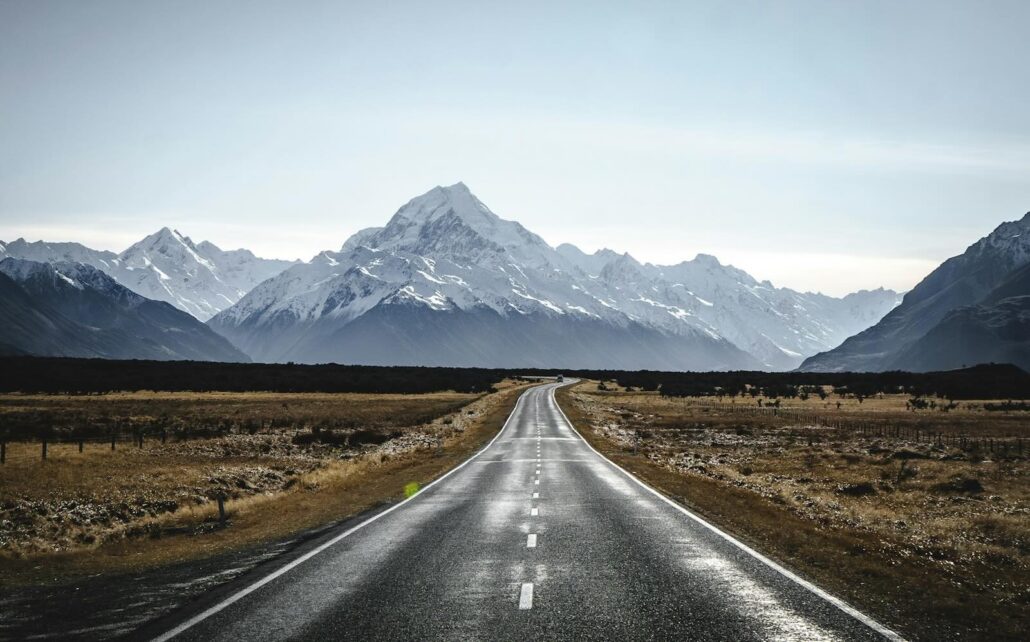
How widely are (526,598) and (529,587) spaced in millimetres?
725

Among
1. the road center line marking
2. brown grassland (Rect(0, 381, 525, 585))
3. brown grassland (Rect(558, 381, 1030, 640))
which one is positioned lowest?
brown grassland (Rect(0, 381, 525, 585))

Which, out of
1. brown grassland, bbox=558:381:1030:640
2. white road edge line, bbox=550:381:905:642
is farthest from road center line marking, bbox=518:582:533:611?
brown grassland, bbox=558:381:1030:640

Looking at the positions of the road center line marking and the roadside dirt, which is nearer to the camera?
the road center line marking

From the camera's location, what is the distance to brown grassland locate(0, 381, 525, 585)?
63.2ft

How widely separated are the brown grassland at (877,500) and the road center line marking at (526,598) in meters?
4.60

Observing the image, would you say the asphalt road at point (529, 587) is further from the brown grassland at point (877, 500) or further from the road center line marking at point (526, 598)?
the brown grassland at point (877, 500)

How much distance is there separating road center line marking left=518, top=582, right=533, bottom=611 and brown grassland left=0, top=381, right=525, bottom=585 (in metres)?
7.97

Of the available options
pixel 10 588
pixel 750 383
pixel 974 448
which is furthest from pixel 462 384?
pixel 10 588

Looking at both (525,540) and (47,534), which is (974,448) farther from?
(47,534)

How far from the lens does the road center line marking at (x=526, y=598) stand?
1130 centimetres

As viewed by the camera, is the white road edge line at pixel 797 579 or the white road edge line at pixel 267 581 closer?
the white road edge line at pixel 797 579

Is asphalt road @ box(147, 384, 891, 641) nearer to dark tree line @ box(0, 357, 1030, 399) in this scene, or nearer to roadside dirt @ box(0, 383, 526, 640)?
roadside dirt @ box(0, 383, 526, 640)

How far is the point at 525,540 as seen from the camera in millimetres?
16766

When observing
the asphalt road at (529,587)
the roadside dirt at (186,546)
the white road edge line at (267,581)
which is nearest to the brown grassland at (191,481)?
the roadside dirt at (186,546)
